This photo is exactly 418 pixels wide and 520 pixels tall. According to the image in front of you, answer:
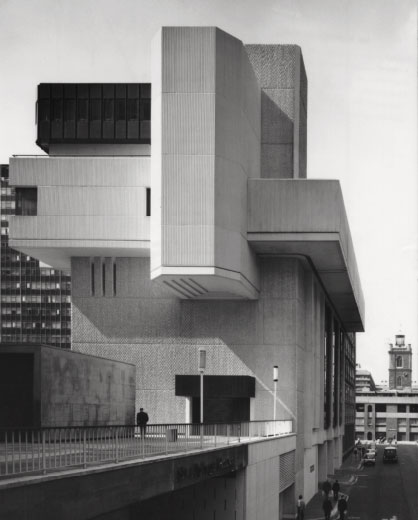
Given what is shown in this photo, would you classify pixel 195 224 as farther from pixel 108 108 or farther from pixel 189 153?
pixel 108 108

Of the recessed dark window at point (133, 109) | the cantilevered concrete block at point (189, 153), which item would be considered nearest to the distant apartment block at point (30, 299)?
the recessed dark window at point (133, 109)

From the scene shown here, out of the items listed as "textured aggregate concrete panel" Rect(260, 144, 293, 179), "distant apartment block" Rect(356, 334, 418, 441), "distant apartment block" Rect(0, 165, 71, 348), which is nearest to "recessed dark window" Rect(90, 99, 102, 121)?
"textured aggregate concrete panel" Rect(260, 144, 293, 179)

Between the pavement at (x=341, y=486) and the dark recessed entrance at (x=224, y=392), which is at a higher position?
the dark recessed entrance at (x=224, y=392)

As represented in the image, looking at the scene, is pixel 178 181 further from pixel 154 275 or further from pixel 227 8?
pixel 227 8

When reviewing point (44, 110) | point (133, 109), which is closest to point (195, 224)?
point (133, 109)

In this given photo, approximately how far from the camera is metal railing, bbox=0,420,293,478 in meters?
16.4

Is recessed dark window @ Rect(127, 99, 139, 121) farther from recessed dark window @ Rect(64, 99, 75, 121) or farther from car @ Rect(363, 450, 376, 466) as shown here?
car @ Rect(363, 450, 376, 466)

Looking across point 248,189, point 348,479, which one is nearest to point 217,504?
point 248,189

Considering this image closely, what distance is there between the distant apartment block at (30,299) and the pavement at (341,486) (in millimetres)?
48247

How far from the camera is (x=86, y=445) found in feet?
61.9

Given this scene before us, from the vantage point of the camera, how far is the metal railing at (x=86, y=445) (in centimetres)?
1642

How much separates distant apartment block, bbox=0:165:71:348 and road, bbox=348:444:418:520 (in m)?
61.4

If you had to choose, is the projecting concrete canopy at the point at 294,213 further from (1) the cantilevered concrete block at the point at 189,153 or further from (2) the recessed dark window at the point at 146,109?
(2) the recessed dark window at the point at 146,109

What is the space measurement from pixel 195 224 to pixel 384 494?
25.0m
